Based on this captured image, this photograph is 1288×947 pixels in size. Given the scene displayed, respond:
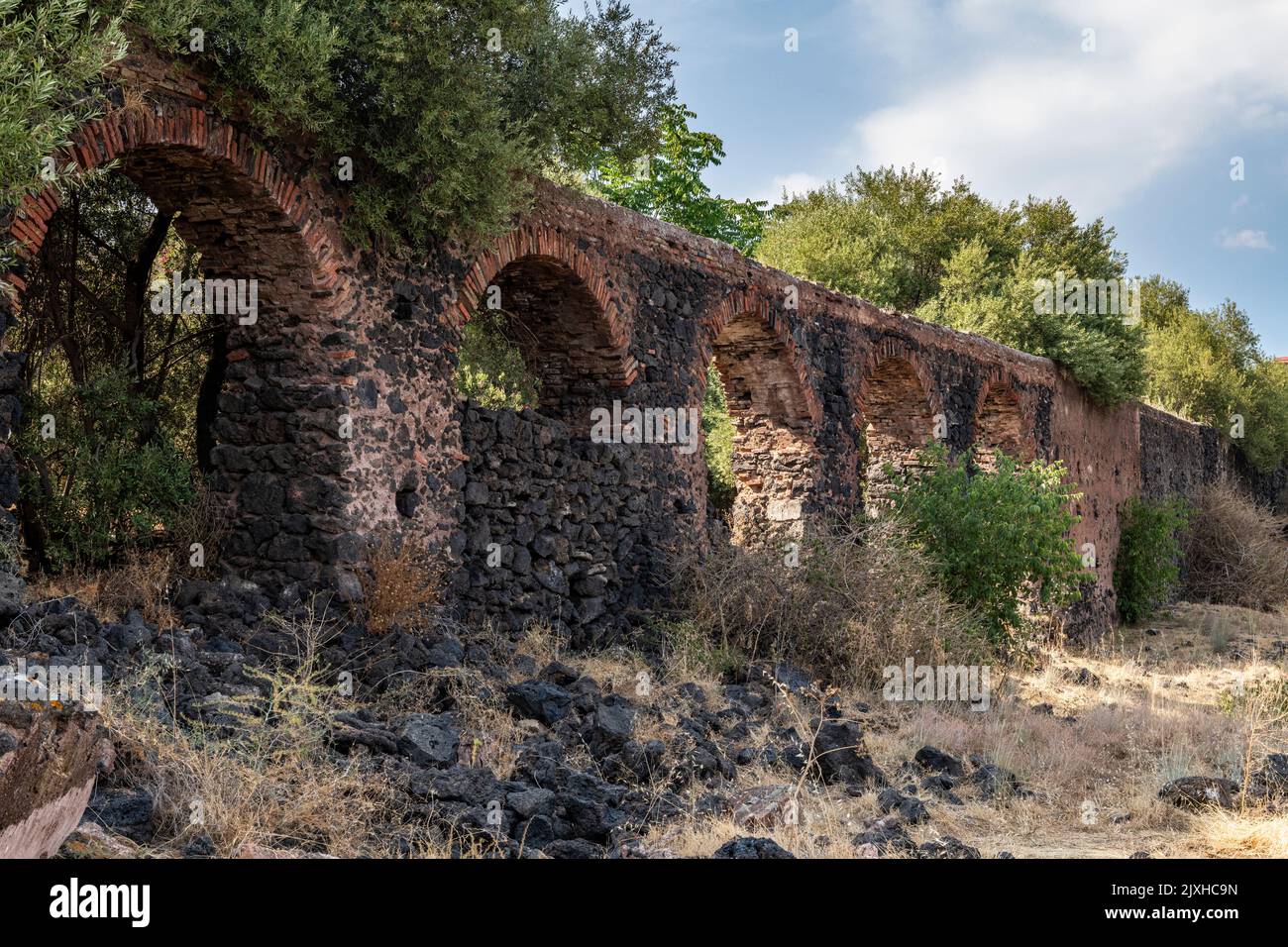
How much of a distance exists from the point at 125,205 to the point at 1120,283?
18785 mm

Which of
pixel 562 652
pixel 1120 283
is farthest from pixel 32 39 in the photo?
pixel 1120 283

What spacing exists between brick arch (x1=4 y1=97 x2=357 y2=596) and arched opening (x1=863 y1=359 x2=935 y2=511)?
28.4ft

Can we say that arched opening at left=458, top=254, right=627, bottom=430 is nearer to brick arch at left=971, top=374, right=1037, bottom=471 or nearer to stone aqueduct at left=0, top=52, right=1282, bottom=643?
stone aqueduct at left=0, top=52, right=1282, bottom=643

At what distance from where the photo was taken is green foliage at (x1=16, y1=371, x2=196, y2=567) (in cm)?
705

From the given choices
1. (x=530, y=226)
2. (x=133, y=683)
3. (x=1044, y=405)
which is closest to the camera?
(x=133, y=683)

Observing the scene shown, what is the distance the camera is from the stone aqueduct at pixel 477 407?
671cm

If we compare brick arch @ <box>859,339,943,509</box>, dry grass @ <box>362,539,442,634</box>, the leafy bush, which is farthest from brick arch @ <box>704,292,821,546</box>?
the leafy bush

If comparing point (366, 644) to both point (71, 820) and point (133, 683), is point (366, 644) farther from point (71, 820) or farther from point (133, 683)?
point (71, 820)

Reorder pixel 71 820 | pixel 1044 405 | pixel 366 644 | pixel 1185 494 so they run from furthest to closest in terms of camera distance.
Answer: pixel 1185 494, pixel 1044 405, pixel 366 644, pixel 71 820

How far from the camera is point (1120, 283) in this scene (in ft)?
72.3

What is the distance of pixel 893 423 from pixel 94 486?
32.6ft

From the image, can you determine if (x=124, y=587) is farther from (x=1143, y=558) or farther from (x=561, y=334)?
(x=1143, y=558)

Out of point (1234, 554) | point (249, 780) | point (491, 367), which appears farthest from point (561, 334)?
point (1234, 554)

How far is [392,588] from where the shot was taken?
7.02m
